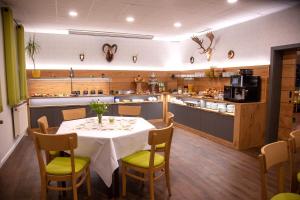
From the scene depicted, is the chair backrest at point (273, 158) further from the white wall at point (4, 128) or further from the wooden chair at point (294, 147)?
the white wall at point (4, 128)

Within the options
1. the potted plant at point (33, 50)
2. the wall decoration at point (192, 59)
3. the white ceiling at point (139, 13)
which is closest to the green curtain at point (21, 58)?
the white ceiling at point (139, 13)

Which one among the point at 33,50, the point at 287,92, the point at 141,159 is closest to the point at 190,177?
the point at 141,159

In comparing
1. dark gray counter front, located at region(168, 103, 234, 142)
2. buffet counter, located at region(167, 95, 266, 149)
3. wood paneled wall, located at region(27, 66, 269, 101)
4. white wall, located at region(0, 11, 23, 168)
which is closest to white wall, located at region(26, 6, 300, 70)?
wood paneled wall, located at region(27, 66, 269, 101)

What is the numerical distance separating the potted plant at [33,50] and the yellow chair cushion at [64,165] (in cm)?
401

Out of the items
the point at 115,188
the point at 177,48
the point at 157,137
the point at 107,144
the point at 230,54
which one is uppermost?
the point at 177,48

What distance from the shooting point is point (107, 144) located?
99.9 inches

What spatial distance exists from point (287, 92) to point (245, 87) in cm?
81

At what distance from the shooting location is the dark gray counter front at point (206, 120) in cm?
471

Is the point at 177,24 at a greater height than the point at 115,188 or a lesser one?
greater

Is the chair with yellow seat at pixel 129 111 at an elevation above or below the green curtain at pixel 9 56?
below

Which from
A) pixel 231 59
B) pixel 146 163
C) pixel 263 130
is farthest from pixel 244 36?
pixel 146 163

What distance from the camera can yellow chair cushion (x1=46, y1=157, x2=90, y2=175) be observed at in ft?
7.71

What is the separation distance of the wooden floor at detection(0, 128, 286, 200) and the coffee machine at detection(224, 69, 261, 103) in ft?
3.54

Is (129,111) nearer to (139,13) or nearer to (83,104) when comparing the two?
(139,13)
